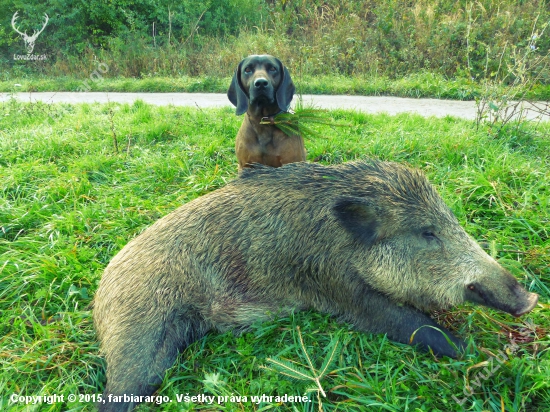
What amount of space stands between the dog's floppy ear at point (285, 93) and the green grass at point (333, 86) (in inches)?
103

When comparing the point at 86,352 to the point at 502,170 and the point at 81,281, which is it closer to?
the point at 81,281

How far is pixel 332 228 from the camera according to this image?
8.25 ft

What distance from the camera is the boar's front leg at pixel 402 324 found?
2.23 metres

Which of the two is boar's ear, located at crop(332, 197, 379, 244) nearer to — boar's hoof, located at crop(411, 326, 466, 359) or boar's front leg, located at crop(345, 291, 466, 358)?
boar's front leg, located at crop(345, 291, 466, 358)

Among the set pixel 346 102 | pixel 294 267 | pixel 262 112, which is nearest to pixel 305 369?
pixel 294 267

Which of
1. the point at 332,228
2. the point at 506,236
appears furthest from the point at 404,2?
the point at 332,228

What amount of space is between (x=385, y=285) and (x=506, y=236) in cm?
132

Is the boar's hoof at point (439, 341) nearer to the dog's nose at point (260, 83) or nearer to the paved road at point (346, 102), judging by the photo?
the dog's nose at point (260, 83)

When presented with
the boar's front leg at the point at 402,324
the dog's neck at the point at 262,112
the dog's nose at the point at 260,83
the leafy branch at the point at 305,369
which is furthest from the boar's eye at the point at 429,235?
the dog's nose at the point at 260,83

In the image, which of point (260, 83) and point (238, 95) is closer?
point (260, 83)

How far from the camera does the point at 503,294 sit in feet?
6.86

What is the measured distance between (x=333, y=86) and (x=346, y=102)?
1.15 m

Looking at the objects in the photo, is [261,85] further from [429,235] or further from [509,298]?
[509,298]

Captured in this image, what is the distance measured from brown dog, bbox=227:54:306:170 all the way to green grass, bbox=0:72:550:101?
2693 mm
